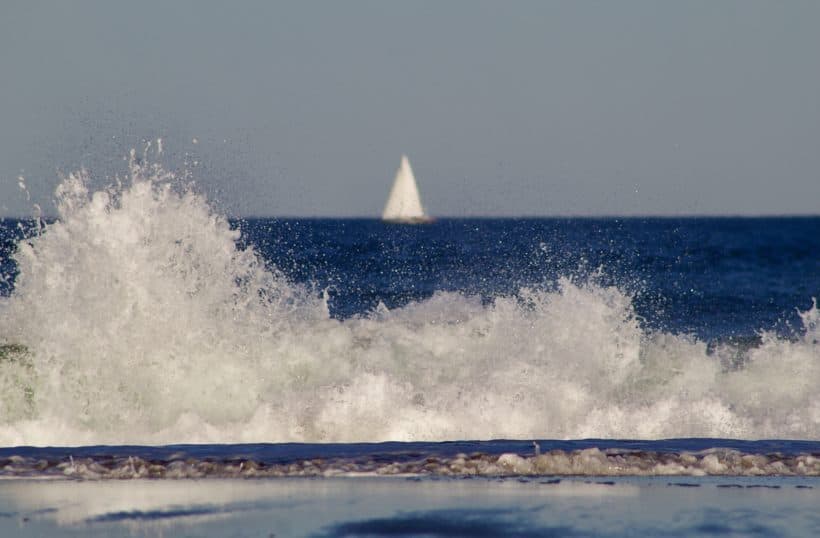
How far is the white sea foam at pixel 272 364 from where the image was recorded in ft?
31.2

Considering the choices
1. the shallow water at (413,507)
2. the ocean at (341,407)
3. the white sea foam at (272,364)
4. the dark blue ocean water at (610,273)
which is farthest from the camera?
the dark blue ocean water at (610,273)

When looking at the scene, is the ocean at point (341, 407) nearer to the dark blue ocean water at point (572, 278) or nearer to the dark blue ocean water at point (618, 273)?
the dark blue ocean water at point (572, 278)

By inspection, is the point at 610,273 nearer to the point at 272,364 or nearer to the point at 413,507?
the point at 272,364

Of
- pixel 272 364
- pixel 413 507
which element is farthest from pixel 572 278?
pixel 413 507

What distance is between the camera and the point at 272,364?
10.8 m

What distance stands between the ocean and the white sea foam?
2cm

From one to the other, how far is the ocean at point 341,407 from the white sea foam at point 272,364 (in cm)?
2

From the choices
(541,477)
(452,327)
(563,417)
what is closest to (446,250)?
(452,327)

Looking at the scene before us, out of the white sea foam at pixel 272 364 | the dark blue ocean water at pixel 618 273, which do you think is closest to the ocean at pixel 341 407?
the white sea foam at pixel 272 364

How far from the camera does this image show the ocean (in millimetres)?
5961

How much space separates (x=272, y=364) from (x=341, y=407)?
4.94 ft

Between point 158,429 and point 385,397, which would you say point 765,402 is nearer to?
point 385,397

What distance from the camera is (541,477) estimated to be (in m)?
6.88

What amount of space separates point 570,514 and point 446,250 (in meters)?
32.9
